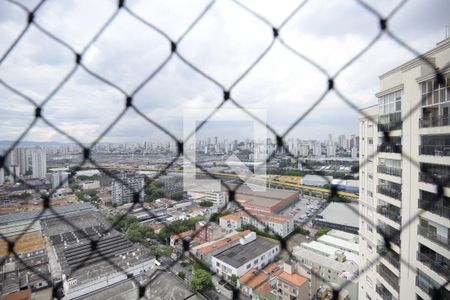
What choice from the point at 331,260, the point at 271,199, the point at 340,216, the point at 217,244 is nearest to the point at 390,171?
the point at 331,260

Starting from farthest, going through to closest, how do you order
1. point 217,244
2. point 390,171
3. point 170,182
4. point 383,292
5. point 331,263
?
point 217,244
point 170,182
point 331,263
point 383,292
point 390,171

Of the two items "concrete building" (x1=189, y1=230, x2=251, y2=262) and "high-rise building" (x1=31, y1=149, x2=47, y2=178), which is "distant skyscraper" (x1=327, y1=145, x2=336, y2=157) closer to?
"high-rise building" (x1=31, y1=149, x2=47, y2=178)

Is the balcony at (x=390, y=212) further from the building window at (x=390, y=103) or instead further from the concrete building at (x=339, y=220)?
the concrete building at (x=339, y=220)

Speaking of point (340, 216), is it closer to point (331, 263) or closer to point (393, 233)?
point (331, 263)

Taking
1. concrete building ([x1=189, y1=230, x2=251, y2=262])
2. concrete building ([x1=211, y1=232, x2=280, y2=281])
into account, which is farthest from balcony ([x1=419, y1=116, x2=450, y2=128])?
concrete building ([x1=189, y1=230, x2=251, y2=262])

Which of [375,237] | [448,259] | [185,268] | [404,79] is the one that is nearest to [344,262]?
[375,237]

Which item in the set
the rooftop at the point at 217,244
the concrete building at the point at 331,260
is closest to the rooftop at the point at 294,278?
the concrete building at the point at 331,260

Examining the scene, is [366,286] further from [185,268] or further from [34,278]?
[34,278]
